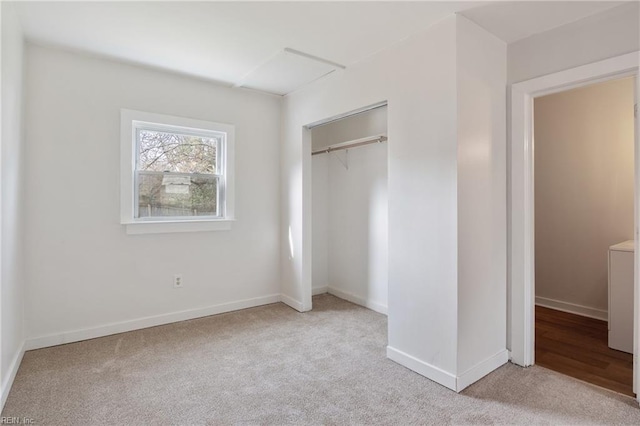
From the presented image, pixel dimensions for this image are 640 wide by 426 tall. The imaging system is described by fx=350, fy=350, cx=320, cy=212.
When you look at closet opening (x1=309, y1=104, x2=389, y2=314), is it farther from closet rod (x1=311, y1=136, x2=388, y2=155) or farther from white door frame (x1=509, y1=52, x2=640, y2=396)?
white door frame (x1=509, y1=52, x2=640, y2=396)

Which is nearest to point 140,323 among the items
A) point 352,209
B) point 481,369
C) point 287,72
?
point 352,209

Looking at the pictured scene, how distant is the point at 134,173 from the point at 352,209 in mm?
2348

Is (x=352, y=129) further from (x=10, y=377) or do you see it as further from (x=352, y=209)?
(x=10, y=377)

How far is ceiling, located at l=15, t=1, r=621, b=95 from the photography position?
2191mm

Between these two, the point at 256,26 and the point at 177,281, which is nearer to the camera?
the point at 256,26

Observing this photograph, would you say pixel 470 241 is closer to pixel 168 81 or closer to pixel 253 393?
pixel 253 393

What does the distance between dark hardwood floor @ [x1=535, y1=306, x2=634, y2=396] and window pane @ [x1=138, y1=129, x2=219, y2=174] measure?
137 inches

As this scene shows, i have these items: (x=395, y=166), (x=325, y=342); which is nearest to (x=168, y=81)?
(x=395, y=166)

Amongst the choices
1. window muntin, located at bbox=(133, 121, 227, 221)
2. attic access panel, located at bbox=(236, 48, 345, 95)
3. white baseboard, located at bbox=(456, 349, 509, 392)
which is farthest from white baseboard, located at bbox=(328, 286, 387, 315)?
attic access panel, located at bbox=(236, 48, 345, 95)

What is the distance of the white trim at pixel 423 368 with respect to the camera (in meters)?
2.25

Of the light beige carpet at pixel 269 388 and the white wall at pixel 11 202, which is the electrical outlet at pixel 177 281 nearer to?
the light beige carpet at pixel 269 388

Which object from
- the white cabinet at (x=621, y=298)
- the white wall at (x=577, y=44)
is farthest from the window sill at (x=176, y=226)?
the white cabinet at (x=621, y=298)

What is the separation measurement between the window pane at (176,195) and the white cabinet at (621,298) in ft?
12.0

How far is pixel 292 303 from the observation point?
3947 mm
